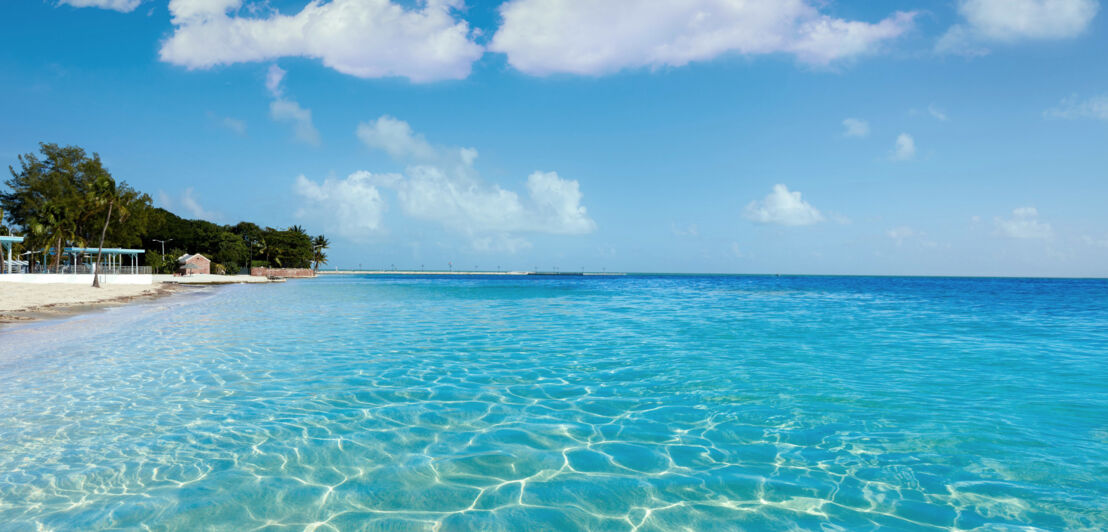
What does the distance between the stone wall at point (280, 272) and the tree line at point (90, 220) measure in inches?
107

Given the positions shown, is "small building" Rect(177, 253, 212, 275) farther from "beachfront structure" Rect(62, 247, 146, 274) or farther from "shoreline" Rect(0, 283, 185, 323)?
"shoreline" Rect(0, 283, 185, 323)

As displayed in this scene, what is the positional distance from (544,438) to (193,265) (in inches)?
3405

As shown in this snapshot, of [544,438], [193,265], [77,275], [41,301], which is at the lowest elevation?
[544,438]

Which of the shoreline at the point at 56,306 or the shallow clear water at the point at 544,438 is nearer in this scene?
the shallow clear water at the point at 544,438

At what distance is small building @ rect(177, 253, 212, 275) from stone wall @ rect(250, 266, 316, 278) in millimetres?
18131

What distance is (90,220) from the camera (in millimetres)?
62094

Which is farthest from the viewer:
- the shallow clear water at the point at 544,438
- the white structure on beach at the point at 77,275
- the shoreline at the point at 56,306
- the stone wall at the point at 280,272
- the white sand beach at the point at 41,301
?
the stone wall at the point at 280,272

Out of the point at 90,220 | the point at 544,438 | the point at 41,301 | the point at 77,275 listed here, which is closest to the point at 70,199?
the point at 90,220

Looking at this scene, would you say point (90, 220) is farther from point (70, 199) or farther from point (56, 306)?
point (56, 306)

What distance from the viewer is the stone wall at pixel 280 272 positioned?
96956 millimetres

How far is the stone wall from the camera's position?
97.0 metres

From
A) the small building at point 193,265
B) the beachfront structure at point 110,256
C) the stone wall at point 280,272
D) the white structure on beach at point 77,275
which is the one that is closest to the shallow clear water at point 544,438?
the white structure on beach at point 77,275

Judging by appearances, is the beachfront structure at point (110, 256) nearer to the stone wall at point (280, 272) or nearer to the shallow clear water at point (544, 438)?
the stone wall at point (280, 272)

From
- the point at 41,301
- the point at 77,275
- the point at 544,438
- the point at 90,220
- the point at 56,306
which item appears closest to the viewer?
the point at 544,438
